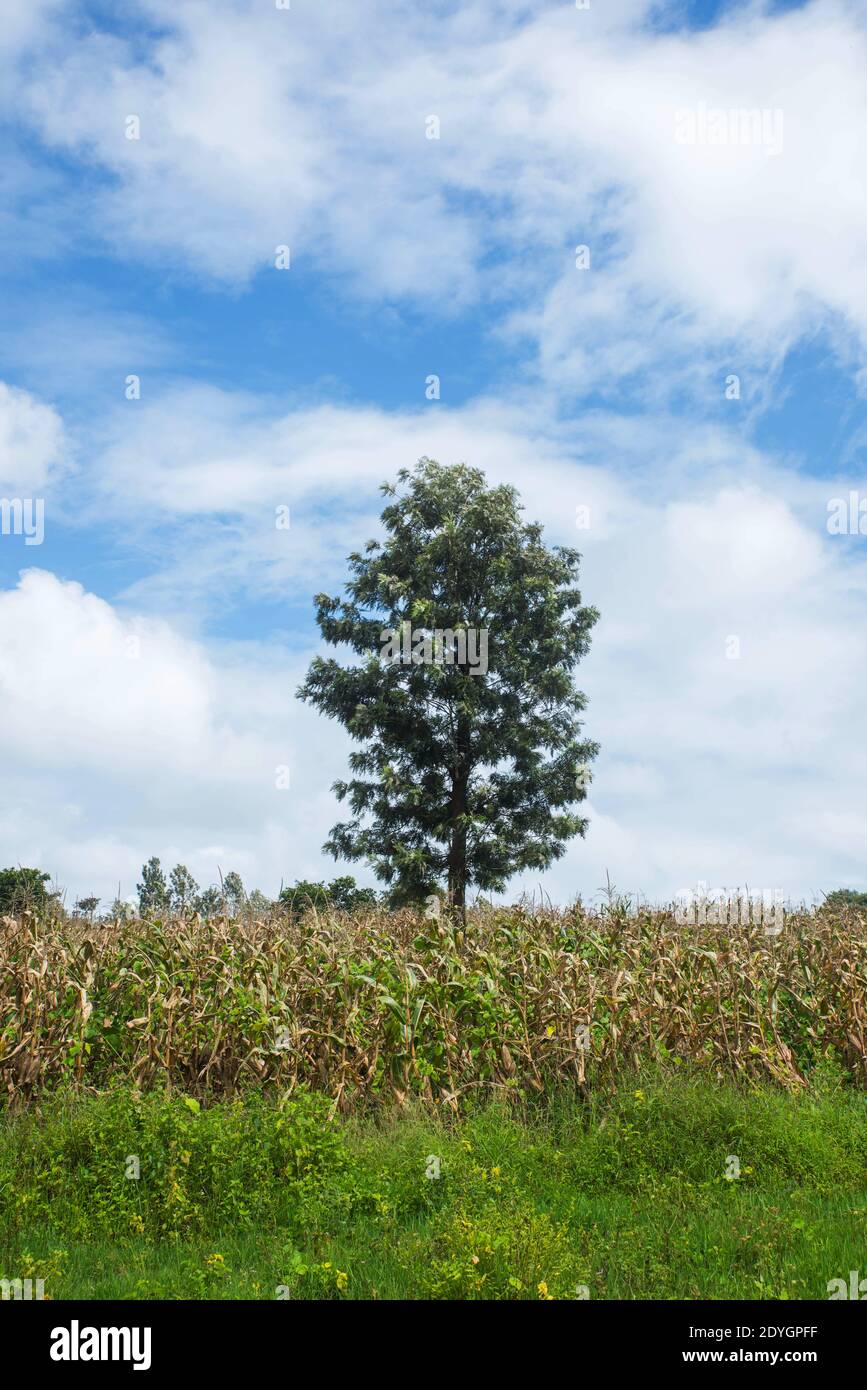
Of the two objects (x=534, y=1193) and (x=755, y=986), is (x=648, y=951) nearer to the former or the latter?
(x=755, y=986)

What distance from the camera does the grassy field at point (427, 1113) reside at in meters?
6.80

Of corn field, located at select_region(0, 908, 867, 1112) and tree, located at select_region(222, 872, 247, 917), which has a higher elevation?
tree, located at select_region(222, 872, 247, 917)

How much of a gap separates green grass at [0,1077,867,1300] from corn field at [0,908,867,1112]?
578 millimetres

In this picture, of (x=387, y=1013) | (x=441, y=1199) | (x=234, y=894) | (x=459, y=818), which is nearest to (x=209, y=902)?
(x=234, y=894)

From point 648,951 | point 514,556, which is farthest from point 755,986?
point 514,556

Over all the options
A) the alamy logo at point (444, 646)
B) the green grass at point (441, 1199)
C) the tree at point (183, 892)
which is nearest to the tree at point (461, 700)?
the alamy logo at point (444, 646)

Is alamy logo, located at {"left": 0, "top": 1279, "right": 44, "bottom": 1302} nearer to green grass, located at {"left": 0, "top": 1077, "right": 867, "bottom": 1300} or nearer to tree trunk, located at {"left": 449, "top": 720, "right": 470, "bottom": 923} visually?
green grass, located at {"left": 0, "top": 1077, "right": 867, "bottom": 1300}

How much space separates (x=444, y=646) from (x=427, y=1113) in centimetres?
2180

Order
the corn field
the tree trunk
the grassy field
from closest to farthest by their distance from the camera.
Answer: the grassy field → the corn field → the tree trunk
